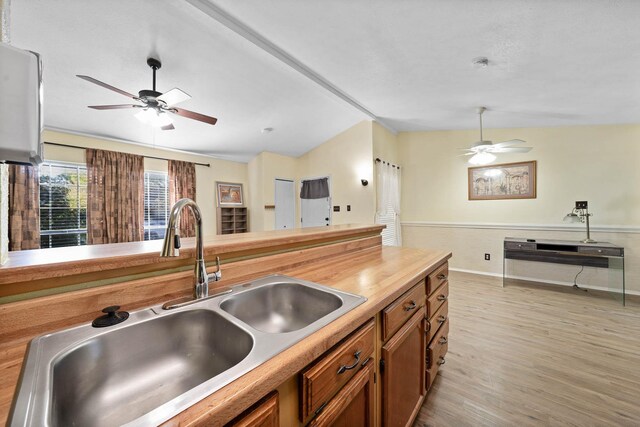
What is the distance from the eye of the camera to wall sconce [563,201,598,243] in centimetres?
344

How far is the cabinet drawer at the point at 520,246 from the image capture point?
3.49m

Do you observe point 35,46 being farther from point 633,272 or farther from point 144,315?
point 633,272

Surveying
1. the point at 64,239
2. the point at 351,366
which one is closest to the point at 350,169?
the point at 351,366

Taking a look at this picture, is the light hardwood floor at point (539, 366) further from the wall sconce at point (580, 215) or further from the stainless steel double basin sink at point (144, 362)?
the stainless steel double basin sink at point (144, 362)

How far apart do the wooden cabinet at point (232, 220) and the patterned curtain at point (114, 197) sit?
144 cm

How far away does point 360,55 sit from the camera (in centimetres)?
235

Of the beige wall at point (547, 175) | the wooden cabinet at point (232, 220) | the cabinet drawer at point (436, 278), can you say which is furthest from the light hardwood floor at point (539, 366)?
the wooden cabinet at point (232, 220)

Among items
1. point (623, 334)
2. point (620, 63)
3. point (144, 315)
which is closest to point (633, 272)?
point (623, 334)

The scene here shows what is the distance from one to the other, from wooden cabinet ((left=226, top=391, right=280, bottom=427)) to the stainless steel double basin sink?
0.26ft

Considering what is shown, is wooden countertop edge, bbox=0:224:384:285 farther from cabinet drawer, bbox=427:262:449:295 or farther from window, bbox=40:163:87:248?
window, bbox=40:163:87:248

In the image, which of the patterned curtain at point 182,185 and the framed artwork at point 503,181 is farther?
the patterned curtain at point 182,185

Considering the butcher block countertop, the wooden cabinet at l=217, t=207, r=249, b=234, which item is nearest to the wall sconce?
the butcher block countertop

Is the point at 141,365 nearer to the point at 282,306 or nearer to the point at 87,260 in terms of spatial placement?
the point at 87,260

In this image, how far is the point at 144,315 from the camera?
2.58 ft
